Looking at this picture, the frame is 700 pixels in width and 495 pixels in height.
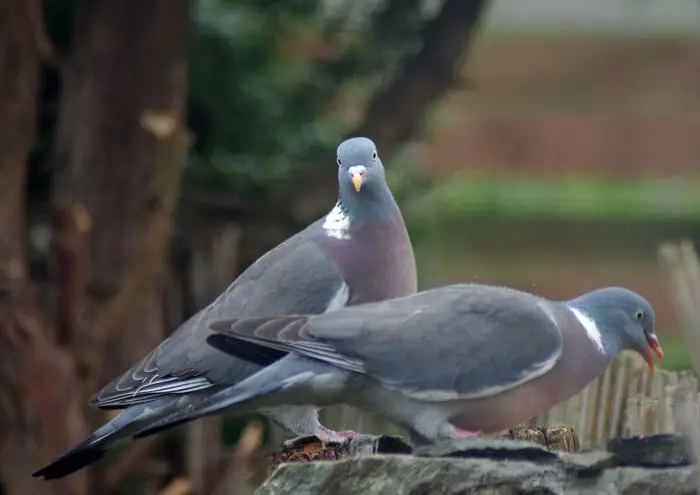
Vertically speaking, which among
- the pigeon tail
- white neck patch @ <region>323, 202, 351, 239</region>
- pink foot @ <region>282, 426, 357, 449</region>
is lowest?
pink foot @ <region>282, 426, 357, 449</region>

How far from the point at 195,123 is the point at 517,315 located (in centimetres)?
386

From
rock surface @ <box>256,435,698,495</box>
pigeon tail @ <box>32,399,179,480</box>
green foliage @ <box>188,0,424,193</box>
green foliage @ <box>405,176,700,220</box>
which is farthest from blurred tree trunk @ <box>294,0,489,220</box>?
green foliage @ <box>405,176,700,220</box>

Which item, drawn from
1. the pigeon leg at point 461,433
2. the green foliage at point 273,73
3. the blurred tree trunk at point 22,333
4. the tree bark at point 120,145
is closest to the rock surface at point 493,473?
the pigeon leg at point 461,433

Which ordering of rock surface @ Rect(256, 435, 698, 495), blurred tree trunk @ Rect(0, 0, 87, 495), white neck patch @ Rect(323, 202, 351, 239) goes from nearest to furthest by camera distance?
rock surface @ Rect(256, 435, 698, 495) → white neck patch @ Rect(323, 202, 351, 239) → blurred tree trunk @ Rect(0, 0, 87, 495)

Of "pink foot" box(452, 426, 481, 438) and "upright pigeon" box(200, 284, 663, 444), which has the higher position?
"upright pigeon" box(200, 284, 663, 444)

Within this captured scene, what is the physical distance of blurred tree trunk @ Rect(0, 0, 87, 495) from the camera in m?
5.19

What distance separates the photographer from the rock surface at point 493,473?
9.17 feet

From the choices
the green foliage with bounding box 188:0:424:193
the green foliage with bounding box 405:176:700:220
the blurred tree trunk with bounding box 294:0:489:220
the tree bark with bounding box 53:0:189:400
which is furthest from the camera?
the green foliage with bounding box 405:176:700:220

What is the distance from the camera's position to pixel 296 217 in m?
6.57

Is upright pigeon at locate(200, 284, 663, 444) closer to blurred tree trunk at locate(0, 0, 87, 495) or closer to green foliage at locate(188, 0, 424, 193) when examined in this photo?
blurred tree trunk at locate(0, 0, 87, 495)

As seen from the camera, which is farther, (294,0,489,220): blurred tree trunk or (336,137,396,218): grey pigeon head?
(294,0,489,220): blurred tree trunk

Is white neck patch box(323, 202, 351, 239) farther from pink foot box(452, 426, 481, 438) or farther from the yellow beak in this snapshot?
pink foot box(452, 426, 481, 438)

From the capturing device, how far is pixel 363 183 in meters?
3.48

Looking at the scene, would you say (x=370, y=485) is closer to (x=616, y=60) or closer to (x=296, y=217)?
(x=296, y=217)
